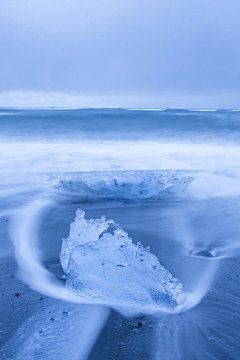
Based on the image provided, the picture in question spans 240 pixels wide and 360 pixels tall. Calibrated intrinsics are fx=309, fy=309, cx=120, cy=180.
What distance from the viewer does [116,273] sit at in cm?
270

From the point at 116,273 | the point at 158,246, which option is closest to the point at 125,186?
the point at 158,246

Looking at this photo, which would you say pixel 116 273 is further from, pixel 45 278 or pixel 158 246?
pixel 158 246

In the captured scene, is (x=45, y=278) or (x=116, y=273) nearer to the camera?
(x=116, y=273)

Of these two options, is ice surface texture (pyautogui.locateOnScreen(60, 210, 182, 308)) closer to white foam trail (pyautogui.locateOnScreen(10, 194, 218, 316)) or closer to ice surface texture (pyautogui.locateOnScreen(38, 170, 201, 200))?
white foam trail (pyautogui.locateOnScreen(10, 194, 218, 316))

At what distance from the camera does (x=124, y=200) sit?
511 cm

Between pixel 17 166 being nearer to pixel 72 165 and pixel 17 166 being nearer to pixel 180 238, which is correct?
pixel 72 165

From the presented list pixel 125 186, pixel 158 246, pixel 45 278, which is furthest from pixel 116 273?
pixel 125 186

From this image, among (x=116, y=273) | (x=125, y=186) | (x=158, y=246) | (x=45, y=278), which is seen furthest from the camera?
(x=125, y=186)

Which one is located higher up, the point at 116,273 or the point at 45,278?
the point at 116,273

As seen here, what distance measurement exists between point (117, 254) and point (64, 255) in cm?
53

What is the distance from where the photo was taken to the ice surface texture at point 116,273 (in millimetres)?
2477

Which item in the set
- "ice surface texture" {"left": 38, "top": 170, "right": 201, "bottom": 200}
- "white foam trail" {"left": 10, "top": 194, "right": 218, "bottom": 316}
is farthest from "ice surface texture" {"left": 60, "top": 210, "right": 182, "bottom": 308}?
"ice surface texture" {"left": 38, "top": 170, "right": 201, "bottom": 200}

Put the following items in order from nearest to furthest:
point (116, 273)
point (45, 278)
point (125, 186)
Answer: point (116, 273), point (45, 278), point (125, 186)

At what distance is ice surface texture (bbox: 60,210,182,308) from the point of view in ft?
8.13
